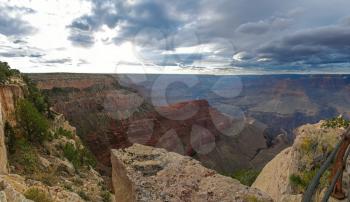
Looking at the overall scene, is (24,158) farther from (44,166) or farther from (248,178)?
(248,178)

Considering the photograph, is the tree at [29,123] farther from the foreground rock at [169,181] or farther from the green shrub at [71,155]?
the foreground rock at [169,181]

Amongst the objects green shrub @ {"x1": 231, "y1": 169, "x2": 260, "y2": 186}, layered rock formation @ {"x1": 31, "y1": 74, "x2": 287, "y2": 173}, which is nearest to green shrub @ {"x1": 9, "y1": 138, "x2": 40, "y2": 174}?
green shrub @ {"x1": 231, "y1": 169, "x2": 260, "y2": 186}

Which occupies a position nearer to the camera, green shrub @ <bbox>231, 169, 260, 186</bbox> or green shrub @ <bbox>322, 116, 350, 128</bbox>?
green shrub @ <bbox>322, 116, 350, 128</bbox>

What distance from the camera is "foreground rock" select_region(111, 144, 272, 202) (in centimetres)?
1095

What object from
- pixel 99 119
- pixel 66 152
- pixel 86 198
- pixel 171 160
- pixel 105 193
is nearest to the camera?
pixel 171 160

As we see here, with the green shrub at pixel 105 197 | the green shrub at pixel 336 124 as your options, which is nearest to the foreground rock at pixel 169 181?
the green shrub at pixel 336 124

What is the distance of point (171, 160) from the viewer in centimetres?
1282

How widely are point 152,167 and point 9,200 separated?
4.85m

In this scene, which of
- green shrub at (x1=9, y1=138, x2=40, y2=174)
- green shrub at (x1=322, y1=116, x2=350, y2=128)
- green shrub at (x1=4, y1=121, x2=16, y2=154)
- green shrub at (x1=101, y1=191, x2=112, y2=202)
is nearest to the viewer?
green shrub at (x1=322, y1=116, x2=350, y2=128)

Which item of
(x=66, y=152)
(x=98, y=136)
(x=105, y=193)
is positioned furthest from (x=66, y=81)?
(x=105, y=193)

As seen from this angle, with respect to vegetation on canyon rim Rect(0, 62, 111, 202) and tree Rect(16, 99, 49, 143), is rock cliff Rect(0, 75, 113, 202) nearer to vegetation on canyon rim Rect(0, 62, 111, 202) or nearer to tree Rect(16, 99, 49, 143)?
vegetation on canyon rim Rect(0, 62, 111, 202)

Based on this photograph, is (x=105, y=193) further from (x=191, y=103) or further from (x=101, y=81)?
(x=191, y=103)

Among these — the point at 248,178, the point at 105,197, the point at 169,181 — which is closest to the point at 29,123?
the point at 105,197

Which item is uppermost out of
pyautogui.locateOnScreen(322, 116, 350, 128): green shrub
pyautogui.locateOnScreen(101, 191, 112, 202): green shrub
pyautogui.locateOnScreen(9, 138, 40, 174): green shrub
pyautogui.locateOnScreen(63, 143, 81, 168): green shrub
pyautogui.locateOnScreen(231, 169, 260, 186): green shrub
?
pyautogui.locateOnScreen(322, 116, 350, 128): green shrub
